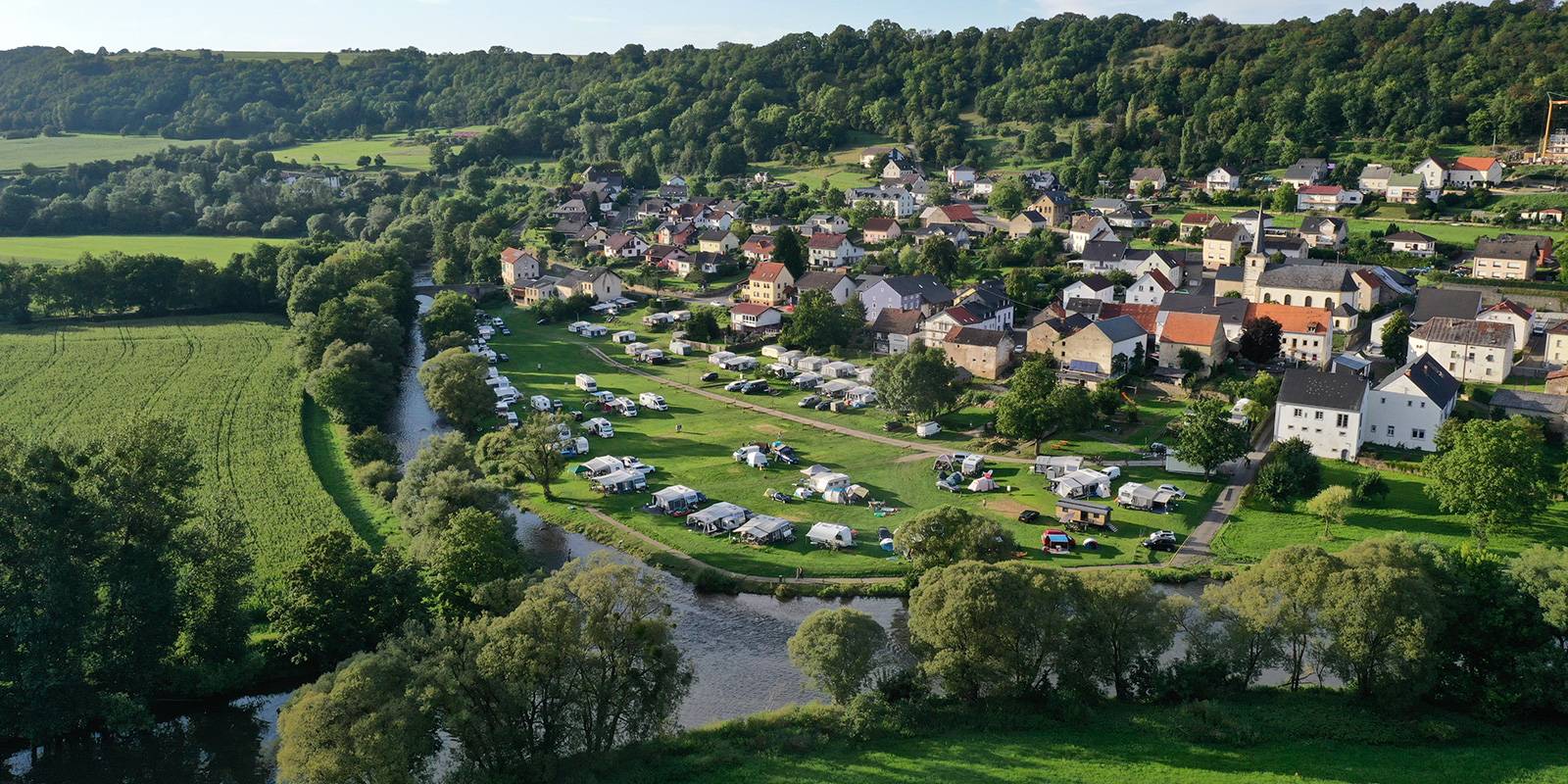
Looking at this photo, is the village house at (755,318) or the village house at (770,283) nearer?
the village house at (755,318)

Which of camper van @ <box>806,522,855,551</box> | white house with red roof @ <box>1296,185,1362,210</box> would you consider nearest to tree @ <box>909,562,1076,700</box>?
camper van @ <box>806,522,855,551</box>

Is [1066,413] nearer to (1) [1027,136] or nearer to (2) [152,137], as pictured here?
(1) [1027,136]

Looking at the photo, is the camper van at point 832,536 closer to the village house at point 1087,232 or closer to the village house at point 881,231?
the village house at point 1087,232

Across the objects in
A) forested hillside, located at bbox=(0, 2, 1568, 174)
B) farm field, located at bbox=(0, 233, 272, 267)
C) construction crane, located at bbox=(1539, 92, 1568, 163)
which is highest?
forested hillside, located at bbox=(0, 2, 1568, 174)

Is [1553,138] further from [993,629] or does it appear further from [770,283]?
[993,629]

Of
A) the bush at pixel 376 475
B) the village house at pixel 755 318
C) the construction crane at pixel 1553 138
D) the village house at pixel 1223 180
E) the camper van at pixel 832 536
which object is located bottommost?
the camper van at pixel 832 536

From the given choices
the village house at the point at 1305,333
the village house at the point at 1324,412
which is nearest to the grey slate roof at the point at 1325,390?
the village house at the point at 1324,412

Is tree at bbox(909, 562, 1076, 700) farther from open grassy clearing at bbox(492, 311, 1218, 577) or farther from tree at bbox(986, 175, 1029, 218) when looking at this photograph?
tree at bbox(986, 175, 1029, 218)
